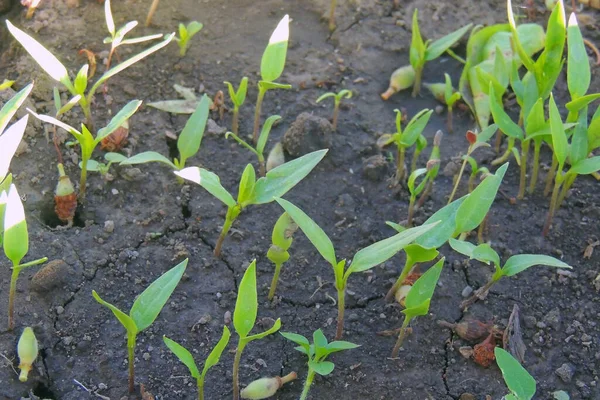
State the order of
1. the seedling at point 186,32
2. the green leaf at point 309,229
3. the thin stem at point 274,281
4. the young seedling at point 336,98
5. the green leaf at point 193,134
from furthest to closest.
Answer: the seedling at point 186,32, the young seedling at point 336,98, the green leaf at point 193,134, the thin stem at point 274,281, the green leaf at point 309,229

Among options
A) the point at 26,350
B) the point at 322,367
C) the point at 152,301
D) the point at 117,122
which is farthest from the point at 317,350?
the point at 117,122

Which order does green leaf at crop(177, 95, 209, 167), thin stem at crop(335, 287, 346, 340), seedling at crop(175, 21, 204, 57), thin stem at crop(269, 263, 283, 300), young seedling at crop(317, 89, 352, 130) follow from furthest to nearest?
1. seedling at crop(175, 21, 204, 57)
2. young seedling at crop(317, 89, 352, 130)
3. green leaf at crop(177, 95, 209, 167)
4. thin stem at crop(269, 263, 283, 300)
5. thin stem at crop(335, 287, 346, 340)

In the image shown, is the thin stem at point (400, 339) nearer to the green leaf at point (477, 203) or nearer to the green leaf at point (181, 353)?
the green leaf at point (477, 203)

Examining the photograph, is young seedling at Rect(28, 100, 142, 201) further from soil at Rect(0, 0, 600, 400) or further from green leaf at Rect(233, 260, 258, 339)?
green leaf at Rect(233, 260, 258, 339)

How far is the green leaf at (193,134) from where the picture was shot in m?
2.21

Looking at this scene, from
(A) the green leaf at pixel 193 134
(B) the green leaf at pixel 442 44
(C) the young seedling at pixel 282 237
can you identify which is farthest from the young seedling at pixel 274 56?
(B) the green leaf at pixel 442 44

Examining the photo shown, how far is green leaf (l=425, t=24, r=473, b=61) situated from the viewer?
261 centimetres

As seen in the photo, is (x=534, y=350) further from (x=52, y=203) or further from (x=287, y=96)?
(x=52, y=203)

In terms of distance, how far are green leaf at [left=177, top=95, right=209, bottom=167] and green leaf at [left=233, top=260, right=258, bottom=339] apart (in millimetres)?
687

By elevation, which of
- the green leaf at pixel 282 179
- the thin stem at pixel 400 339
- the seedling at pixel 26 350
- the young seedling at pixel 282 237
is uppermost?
the green leaf at pixel 282 179

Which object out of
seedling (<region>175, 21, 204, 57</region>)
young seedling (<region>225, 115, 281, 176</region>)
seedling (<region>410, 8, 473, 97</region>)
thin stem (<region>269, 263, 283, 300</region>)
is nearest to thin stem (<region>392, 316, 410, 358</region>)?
thin stem (<region>269, 263, 283, 300</region>)

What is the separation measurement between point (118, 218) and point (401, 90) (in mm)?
1140

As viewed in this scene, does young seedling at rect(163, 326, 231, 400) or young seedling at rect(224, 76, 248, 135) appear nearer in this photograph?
young seedling at rect(163, 326, 231, 400)

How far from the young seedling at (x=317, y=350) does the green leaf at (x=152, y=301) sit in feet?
1.00
